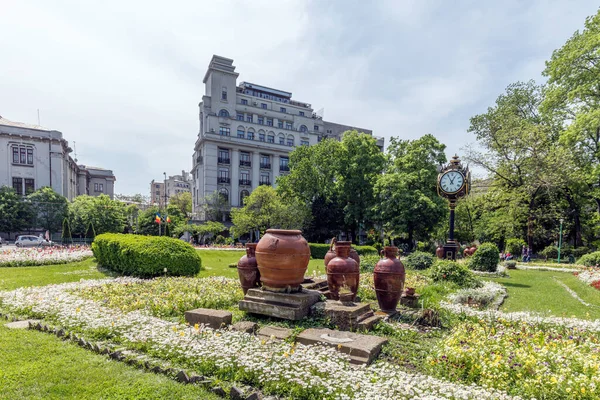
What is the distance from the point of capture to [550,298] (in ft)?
31.1

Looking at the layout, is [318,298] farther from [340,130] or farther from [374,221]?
[340,130]

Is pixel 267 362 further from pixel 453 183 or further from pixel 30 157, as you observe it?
pixel 30 157

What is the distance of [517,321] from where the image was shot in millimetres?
6246

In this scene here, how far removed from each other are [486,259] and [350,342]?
12.9m

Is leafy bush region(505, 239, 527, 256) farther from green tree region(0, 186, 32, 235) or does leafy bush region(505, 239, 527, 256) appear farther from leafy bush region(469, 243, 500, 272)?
green tree region(0, 186, 32, 235)

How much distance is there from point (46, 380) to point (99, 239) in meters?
12.6

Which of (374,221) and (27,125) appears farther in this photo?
(27,125)

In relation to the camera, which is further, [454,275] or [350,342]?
[454,275]

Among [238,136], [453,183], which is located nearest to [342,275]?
[453,183]

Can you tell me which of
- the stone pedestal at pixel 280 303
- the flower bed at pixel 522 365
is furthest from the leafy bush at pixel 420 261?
the flower bed at pixel 522 365

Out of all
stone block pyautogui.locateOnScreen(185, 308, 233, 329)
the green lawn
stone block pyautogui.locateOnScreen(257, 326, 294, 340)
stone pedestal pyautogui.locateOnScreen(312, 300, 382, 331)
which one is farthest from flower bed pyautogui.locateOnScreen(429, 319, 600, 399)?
stone block pyautogui.locateOnScreen(185, 308, 233, 329)

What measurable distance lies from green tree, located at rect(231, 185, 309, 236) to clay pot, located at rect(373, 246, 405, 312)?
20.2 meters

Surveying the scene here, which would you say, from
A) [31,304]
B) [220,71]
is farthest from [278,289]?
[220,71]

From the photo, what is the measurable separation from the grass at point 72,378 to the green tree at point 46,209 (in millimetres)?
39991
